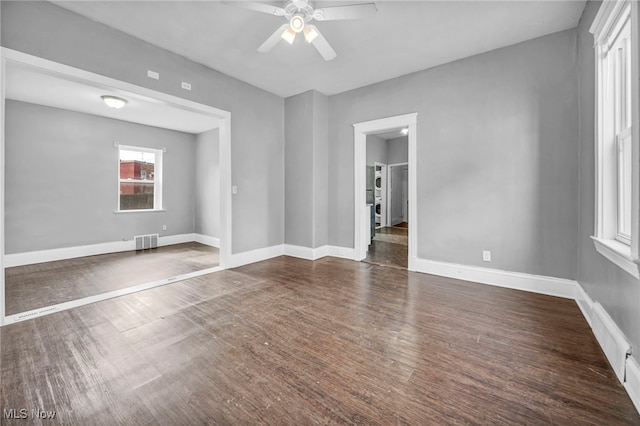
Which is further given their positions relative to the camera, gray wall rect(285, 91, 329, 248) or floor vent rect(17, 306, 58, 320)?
gray wall rect(285, 91, 329, 248)

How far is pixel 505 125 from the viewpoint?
10.3 ft

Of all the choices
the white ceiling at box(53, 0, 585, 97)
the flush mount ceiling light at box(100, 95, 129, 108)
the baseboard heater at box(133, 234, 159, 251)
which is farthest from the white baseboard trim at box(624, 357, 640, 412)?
the baseboard heater at box(133, 234, 159, 251)

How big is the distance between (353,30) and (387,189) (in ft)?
21.3

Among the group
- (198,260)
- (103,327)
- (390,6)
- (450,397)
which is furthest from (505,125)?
(198,260)

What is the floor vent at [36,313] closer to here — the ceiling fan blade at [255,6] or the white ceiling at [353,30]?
the white ceiling at [353,30]

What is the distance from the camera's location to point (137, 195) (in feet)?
18.8

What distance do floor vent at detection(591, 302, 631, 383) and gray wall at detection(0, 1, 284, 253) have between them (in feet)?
13.3

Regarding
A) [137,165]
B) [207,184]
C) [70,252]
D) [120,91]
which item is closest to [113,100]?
[120,91]

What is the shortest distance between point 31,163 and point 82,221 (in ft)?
3.87

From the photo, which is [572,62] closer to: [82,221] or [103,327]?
[103,327]

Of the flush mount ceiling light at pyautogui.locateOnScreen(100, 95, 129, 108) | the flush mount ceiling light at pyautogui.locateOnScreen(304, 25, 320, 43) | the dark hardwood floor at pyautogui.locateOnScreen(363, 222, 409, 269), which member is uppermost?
the flush mount ceiling light at pyautogui.locateOnScreen(100, 95, 129, 108)

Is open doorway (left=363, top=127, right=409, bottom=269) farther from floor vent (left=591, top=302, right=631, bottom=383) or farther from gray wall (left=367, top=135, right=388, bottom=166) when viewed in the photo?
floor vent (left=591, top=302, right=631, bottom=383)

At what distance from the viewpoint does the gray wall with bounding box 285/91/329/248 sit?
454 cm

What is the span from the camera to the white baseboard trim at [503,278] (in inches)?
111
